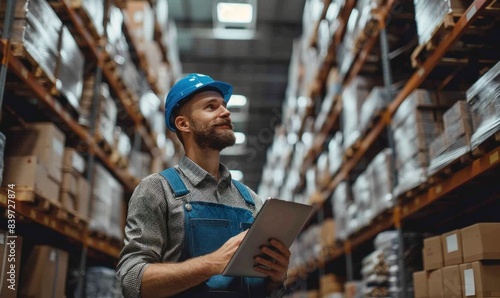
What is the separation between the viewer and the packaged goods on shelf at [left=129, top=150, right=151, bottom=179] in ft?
25.7

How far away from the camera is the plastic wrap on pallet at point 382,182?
4914 millimetres

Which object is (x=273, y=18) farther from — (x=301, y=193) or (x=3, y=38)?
(x=3, y=38)

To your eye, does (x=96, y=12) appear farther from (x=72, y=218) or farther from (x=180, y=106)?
(x=180, y=106)

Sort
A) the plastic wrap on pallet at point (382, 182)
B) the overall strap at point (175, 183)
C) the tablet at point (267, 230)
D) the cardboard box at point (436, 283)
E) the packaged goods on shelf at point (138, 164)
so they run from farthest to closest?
the packaged goods on shelf at point (138, 164) → the plastic wrap on pallet at point (382, 182) → the cardboard box at point (436, 283) → the overall strap at point (175, 183) → the tablet at point (267, 230)

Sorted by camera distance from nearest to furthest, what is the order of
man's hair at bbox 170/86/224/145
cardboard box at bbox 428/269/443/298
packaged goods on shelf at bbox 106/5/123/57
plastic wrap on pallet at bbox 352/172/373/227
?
man's hair at bbox 170/86/224/145 < cardboard box at bbox 428/269/443/298 < plastic wrap on pallet at bbox 352/172/373/227 < packaged goods on shelf at bbox 106/5/123/57

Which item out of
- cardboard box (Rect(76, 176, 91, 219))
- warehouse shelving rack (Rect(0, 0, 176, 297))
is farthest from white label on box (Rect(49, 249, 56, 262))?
cardboard box (Rect(76, 176, 91, 219))

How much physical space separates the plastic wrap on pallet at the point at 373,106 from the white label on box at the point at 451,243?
200cm

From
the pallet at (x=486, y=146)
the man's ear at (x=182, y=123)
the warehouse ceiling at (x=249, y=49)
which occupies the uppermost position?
the warehouse ceiling at (x=249, y=49)

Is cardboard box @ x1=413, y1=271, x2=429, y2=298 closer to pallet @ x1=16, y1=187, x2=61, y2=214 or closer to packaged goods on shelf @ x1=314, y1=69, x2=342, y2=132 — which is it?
pallet @ x1=16, y1=187, x2=61, y2=214

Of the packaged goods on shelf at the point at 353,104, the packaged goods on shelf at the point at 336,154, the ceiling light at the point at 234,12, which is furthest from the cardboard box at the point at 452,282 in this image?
the ceiling light at the point at 234,12

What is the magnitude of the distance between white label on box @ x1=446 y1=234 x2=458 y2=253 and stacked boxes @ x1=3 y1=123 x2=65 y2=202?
3.04 metres

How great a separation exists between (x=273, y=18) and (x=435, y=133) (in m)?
7.80

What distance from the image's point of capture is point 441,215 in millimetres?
5082

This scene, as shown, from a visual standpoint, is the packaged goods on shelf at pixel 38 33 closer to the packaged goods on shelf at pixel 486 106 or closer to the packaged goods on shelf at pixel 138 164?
the packaged goods on shelf at pixel 486 106
